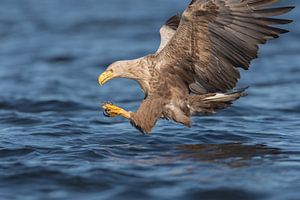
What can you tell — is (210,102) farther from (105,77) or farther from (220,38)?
(105,77)

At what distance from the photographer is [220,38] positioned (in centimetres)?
856

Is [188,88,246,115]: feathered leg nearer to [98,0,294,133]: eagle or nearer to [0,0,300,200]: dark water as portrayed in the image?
[98,0,294,133]: eagle

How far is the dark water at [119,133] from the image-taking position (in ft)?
24.5

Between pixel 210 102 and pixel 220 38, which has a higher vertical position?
pixel 220 38

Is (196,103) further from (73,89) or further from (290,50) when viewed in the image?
(290,50)

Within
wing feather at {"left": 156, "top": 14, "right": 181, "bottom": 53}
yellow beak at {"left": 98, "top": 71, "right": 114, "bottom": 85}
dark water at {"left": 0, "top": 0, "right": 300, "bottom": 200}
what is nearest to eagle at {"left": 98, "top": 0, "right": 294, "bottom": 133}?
yellow beak at {"left": 98, "top": 71, "right": 114, "bottom": 85}

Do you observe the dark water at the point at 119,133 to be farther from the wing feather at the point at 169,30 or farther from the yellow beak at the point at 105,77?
the wing feather at the point at 169,30

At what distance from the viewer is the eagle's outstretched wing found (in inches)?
327

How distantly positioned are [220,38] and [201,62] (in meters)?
0.34

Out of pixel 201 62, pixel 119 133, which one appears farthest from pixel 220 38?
pixel 119 133

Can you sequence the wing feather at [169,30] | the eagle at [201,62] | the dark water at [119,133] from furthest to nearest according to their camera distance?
the wing feather at [169,30]
the eagle at [201,62]
the dark water at [119,133]

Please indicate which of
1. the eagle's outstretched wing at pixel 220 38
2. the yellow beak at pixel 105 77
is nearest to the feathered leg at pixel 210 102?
the eagle's outstretched wing at pixel 220 38

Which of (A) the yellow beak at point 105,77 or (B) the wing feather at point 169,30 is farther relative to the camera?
(B) the wing feather at point 169,30

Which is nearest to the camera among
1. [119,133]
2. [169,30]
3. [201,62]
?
[201,62]
